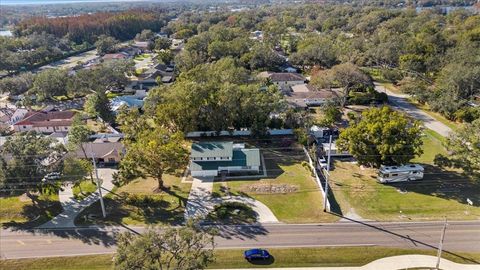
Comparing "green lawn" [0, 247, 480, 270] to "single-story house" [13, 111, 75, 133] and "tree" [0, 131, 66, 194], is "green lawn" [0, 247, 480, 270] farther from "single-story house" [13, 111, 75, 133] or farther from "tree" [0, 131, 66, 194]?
"single-story house" [13, 111, 75, 133]

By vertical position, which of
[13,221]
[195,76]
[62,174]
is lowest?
[13,221]

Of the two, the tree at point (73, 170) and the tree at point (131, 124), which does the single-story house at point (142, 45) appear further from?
the tree at point (73, 170)

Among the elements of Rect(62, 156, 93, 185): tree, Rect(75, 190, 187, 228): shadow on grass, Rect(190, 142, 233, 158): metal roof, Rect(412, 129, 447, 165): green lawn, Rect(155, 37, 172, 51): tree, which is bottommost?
Rect(75, 190, 187, 228): shadow on grass

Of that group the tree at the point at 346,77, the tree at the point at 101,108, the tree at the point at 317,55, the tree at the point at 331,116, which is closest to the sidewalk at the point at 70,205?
the tree at the point at 101,108

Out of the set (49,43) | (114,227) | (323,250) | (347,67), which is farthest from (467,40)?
(49,43)

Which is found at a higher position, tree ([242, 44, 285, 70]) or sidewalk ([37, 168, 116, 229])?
tree ([242, 44, 285, 70])

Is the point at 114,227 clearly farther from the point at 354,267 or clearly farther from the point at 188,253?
the point at 354,267

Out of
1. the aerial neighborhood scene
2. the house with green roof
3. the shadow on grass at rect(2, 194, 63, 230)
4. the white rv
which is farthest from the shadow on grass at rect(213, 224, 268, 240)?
the shadow on grass at rect(2, 194, 63, 230)
